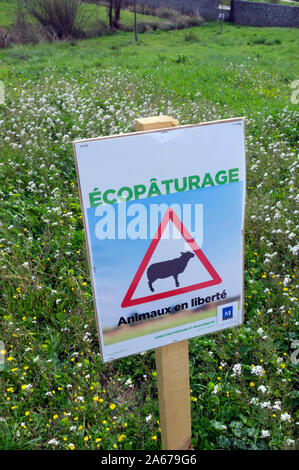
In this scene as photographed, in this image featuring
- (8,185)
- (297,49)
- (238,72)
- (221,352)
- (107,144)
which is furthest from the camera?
(297,49)

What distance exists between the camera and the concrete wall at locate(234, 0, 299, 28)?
2375 cm

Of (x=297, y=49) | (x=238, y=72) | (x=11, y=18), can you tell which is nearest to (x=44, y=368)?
(x=238, y=72)

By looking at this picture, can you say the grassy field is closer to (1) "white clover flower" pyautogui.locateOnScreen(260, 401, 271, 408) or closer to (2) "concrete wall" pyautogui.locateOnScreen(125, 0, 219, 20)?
(1) "white clover flower" pyautogui.locateOnScreen(260, 401, 271, 408)

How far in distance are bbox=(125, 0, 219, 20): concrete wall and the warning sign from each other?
30.2m

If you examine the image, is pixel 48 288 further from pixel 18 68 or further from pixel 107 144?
pixel 18 68

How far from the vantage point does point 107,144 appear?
1796mm

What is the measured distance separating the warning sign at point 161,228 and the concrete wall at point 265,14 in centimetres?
2528

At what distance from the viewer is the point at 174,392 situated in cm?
227

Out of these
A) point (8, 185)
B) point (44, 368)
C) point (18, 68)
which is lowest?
point (44, 368)

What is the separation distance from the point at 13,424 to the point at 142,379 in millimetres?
944

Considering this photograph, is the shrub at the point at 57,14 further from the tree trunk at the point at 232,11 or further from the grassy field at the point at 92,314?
the grassy field at the point at 92,314

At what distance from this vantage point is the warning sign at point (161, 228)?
6.08 feet

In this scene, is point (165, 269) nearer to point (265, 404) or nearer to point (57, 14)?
point (265, 404)

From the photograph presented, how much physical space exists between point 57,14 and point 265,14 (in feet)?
39.3
